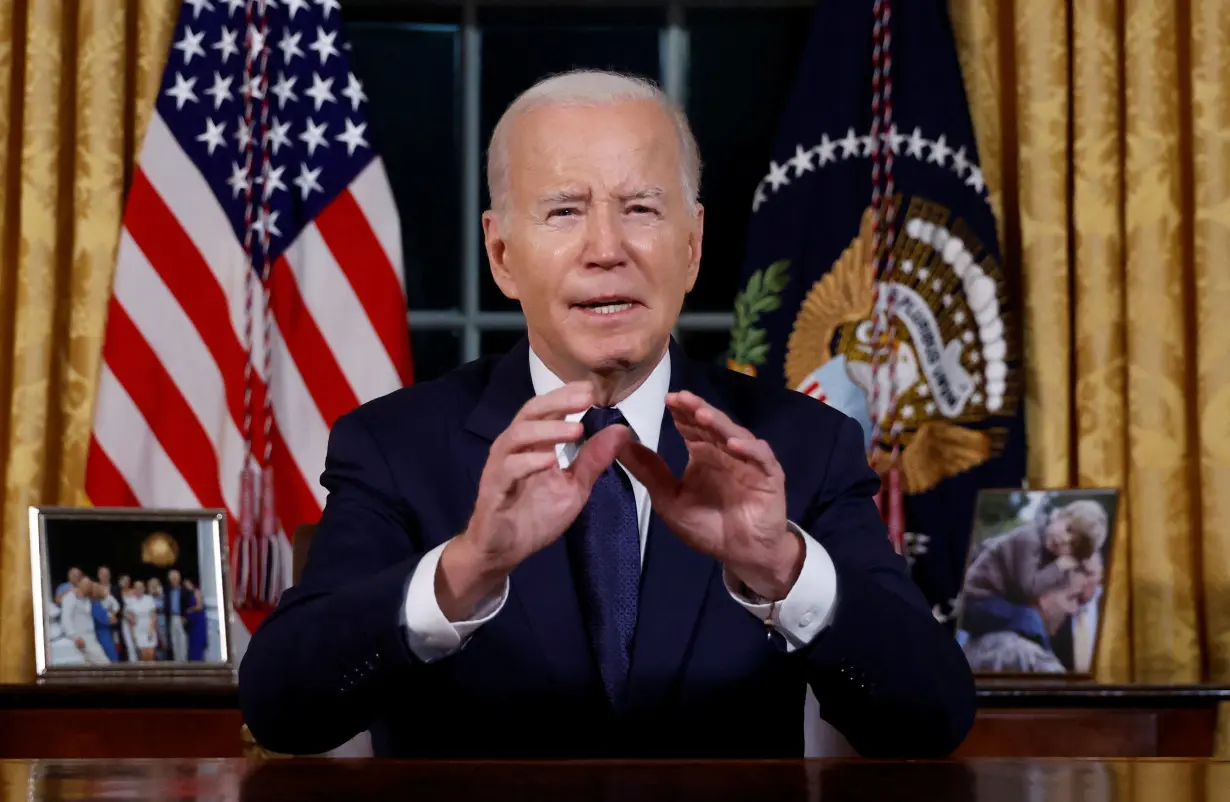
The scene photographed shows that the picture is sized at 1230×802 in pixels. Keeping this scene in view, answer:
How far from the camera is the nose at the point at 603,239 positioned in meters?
1.76

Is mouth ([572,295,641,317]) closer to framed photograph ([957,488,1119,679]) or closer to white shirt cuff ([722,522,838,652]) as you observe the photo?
white shirt cuff ([722,522,838,652])

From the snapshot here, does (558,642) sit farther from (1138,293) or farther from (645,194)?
(1138,293)

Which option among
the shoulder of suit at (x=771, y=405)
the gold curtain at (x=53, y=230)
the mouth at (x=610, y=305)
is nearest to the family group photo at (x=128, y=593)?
the gold curtain at (x=53, y=230)

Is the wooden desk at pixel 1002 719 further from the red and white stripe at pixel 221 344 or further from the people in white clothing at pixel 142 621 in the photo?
the red and white stripe at pixel 221 344

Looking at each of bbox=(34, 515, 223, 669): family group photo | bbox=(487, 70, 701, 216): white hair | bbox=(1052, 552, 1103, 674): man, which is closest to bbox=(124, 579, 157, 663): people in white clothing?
bbox=(34, 515, 223, 669): family group photo

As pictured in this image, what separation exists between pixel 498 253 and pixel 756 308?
1321mm

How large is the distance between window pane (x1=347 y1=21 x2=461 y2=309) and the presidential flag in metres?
0.84

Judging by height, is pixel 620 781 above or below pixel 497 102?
below

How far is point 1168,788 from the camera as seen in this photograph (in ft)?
3.78

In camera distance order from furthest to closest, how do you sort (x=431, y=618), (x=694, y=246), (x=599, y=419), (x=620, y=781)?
1. (x=694, y=246)
2. (x=599, y=419)
3. (x=431, y=618)
4. (x=620, y=781)

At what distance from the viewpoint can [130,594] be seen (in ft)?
9.23

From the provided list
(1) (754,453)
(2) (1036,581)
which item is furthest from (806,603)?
(2) (1036,581)

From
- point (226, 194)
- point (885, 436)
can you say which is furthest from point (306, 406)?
point (885, 436)

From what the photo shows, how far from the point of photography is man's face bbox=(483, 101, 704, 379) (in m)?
1.77
